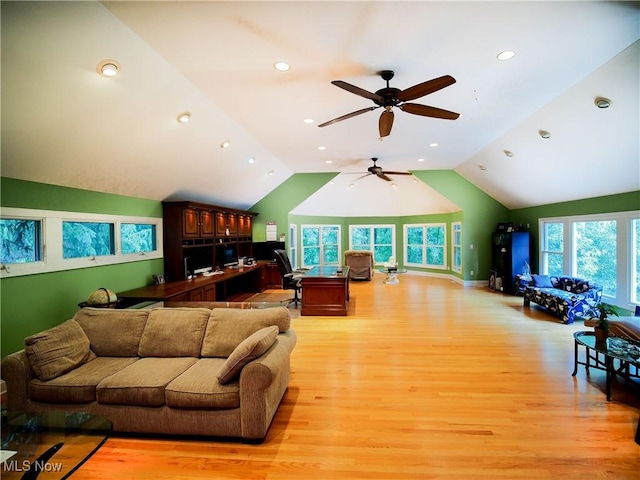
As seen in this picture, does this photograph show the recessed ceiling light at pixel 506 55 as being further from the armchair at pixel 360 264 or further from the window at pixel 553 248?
the armchair at pixel 360 264

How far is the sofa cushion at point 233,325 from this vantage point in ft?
9.52

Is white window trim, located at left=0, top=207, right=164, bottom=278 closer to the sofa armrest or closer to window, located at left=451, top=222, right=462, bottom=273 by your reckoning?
the sofa armrest

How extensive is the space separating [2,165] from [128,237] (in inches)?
81.9

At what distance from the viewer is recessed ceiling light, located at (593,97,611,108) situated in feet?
11.7

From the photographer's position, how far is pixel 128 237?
5.01 metres

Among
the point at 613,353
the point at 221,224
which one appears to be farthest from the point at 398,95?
the point at 221,224

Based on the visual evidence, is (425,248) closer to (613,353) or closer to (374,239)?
(374,239)

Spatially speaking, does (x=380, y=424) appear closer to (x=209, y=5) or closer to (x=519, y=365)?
(x=519, y=365)

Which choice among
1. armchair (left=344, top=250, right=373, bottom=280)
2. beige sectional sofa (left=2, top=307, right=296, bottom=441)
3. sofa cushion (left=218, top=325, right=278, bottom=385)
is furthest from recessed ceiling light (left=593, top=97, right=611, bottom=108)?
armchair (left=344, top=250, right=373, bottom=280)

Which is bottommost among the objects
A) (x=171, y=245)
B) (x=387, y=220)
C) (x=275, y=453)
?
(x=275, y=453)

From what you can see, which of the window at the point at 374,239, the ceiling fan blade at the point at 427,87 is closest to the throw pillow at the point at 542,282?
the window at the point at 374,239

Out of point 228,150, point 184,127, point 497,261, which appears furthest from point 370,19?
point 497,261

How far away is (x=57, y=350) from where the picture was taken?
2.61 metres

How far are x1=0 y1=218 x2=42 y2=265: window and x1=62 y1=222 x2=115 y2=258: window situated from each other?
0.31 m
